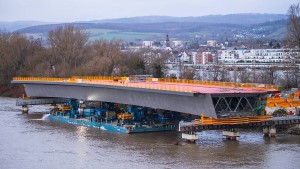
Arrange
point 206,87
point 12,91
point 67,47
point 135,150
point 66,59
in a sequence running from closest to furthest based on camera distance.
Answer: point 135,150, point 206,87, point 12,91, point 67,47, point 66,59

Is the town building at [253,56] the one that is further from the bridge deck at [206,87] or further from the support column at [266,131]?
the support column at [266,131]

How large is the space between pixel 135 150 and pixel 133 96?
10.7 metres

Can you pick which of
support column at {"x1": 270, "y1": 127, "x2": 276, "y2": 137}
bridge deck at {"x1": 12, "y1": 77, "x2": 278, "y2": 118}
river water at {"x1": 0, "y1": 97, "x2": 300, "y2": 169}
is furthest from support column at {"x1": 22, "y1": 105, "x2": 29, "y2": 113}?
support column at {"x1": 270, "y1": 127, "x2": 276, "y2": 137}

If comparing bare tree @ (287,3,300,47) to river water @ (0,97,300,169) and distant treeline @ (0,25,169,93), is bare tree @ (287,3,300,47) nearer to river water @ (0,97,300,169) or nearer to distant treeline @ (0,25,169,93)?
distant treeline @ (0,25,169,93)

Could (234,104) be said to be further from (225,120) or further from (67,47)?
(67,47)

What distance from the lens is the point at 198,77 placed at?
93.8 meters

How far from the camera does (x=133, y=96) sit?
170 feet

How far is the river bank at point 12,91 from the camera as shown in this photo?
92.8 meters

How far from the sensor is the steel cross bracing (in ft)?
141

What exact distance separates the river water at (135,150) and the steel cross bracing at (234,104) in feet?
7.49

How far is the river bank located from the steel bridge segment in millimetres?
22565

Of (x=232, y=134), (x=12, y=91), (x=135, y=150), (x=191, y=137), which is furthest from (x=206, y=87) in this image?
(x=12, y=91)

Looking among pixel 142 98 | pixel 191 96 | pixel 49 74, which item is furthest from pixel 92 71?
pixel 191 96

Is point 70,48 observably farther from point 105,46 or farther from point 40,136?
point 40,136
